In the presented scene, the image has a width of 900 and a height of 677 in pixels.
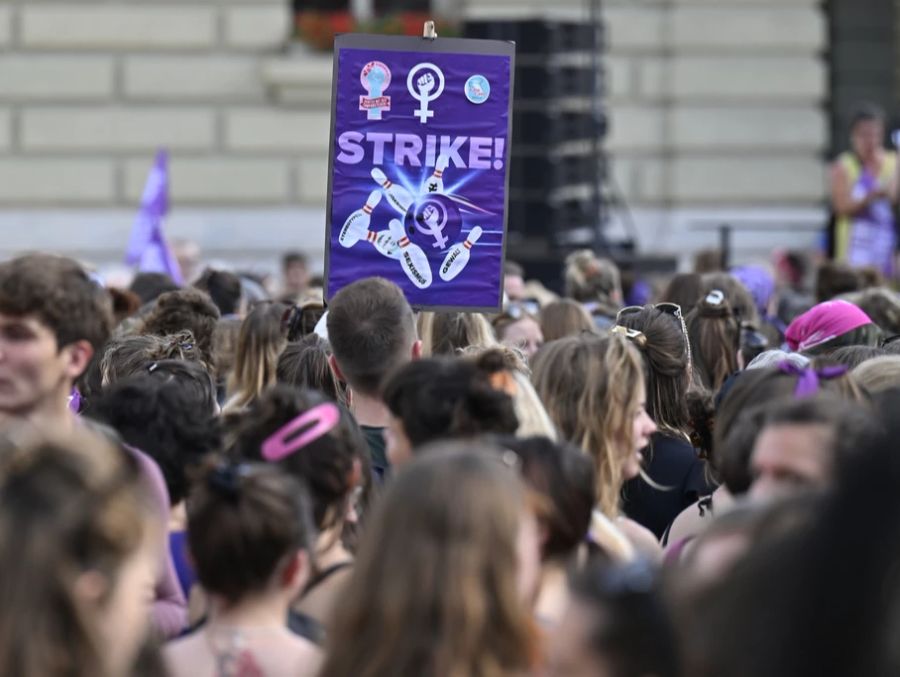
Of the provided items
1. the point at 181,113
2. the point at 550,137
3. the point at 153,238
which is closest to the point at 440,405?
the point at 153,238

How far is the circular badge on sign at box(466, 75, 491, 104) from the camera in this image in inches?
234

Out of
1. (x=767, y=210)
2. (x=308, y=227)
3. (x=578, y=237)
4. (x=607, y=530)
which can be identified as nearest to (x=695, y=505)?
(x=607, y=530)

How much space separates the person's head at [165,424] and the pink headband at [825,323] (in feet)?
8.72

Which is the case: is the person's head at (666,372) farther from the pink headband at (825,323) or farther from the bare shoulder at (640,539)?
the bare shoulder at (640,539)

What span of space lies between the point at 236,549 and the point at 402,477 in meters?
0.45

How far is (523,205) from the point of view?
13.1 m

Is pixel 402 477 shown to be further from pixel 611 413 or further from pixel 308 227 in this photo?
pixel 308 227

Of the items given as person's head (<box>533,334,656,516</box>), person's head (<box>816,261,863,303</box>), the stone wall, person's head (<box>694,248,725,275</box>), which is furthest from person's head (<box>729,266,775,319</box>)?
person's head (<box>533,334,656,516</box>)

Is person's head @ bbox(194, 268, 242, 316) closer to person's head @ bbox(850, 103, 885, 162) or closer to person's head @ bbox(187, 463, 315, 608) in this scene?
person's head @ bbox(187, 463, 315, 608)

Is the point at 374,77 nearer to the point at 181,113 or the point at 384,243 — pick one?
the point at 384,243

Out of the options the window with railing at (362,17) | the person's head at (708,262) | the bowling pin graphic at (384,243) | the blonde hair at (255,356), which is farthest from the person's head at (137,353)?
the window with railing at (362,17)

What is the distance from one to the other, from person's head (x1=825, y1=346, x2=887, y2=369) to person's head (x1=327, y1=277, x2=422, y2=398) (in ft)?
4.40

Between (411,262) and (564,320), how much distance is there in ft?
5.20

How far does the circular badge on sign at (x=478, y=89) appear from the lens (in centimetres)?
594
